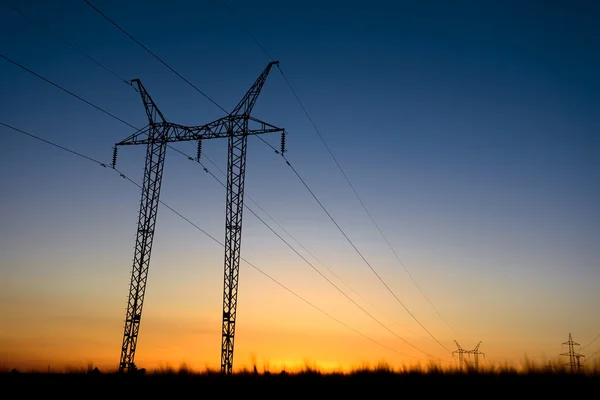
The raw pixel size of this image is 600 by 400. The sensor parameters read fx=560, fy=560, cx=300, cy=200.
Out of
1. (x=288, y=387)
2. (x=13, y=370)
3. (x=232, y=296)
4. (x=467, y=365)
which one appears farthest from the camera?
(x=232, y=296)

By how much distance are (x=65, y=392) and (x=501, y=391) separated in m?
18.9

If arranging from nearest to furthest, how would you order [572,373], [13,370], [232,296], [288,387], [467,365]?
[288,387] < [572,373] < [467,365] < [13,370] < [232,296]

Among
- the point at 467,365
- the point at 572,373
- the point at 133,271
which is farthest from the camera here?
the point at 133,271

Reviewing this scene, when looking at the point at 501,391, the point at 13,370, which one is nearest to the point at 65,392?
the point at 13,370

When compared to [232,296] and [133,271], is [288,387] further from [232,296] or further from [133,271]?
[133,271]

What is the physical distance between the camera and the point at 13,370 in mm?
35875

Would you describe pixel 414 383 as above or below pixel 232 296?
below

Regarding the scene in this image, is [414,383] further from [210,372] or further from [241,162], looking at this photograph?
[241,162]

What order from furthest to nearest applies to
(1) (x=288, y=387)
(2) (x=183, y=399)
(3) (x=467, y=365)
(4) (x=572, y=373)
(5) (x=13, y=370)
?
(5) (x=13, y=370)
(3) (x=467, y=365)
(4) (x=572, y=373)
(1) (x=288, y=387)
(2) (x=183, y=399)

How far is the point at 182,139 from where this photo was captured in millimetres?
53156

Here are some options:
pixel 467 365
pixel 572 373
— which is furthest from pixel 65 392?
pixel 572 373

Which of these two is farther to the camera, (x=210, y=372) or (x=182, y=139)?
(x=182, y=139)

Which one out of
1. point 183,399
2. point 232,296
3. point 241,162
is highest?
point 241,162

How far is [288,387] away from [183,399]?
18.1 ft
